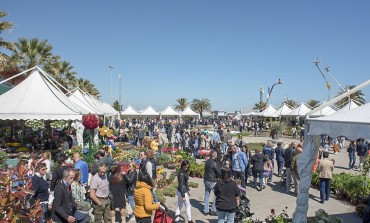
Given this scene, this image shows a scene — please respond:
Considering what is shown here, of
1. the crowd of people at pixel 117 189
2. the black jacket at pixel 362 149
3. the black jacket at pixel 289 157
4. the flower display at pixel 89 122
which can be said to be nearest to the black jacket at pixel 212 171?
the crowd of people at pixel 117 189

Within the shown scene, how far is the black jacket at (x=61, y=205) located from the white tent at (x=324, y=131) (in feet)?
14.9

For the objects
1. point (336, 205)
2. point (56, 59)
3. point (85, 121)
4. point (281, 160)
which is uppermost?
point (56, 59)

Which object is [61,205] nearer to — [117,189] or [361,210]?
[117,189]

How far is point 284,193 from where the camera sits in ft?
34.8

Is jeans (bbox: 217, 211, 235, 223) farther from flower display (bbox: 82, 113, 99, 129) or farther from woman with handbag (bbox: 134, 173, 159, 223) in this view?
flower display (bbox: 82, 113, 99, 129)

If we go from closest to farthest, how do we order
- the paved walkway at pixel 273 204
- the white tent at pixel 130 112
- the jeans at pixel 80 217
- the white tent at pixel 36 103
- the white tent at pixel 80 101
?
the jeans at pixel 80 217
the paved walkway at pixel 273 204
the white tent at pixel 36 103
the white tent at pixel 80 101
the white tent at pixel 130 112

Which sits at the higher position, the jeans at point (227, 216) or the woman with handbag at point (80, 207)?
the woman with handbag at point (80, 207)

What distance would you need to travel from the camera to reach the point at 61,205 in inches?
213

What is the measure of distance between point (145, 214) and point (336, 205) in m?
6.84

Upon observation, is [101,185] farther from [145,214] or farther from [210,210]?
[210,210]

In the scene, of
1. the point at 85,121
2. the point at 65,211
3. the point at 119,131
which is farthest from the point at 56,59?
the point at 65,211

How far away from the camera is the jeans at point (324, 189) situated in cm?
944

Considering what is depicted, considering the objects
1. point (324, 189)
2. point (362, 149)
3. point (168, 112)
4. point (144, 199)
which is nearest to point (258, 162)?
point (324, 189)

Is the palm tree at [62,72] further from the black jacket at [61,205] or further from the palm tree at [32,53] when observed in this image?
the black jacket at [61,205]
